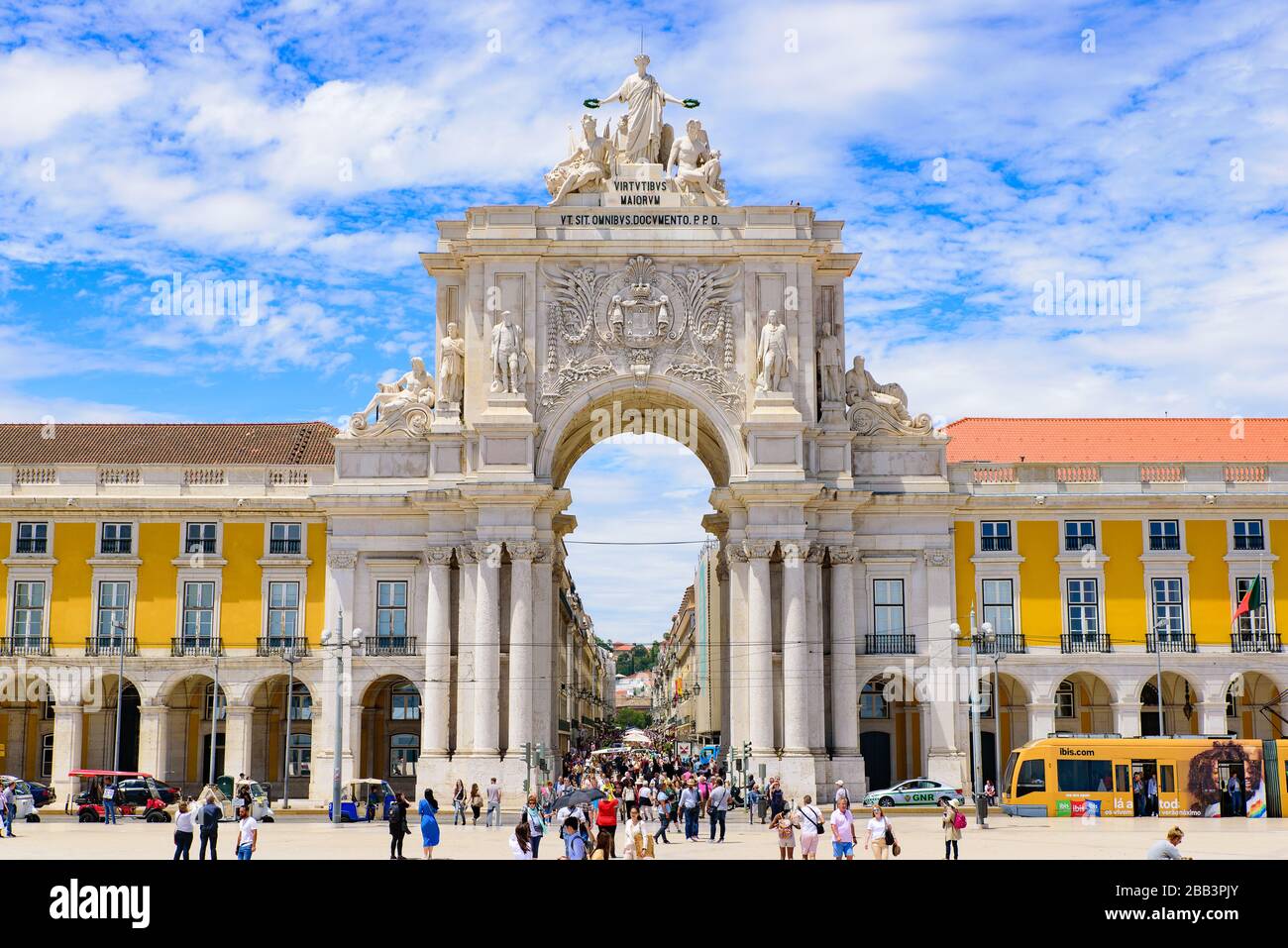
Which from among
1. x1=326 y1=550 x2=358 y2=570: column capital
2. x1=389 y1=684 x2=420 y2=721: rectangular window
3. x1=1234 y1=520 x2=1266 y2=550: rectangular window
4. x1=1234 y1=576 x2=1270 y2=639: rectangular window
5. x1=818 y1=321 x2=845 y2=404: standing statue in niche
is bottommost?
x1=389 y1=684 x2=420 y2=721: rectangular window

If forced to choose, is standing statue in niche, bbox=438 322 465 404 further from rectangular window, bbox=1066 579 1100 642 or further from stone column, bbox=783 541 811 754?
rectangular window, bbox=1066 579 1100 642

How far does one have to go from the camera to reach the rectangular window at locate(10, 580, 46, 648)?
62188mm

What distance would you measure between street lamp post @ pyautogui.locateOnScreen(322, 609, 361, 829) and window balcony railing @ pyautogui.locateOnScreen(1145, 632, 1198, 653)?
31.4 m

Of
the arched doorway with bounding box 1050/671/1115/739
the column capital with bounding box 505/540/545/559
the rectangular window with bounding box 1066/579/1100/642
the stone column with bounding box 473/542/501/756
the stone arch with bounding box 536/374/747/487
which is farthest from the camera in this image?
the arched doorway with bounding box 1050/671/1115/739

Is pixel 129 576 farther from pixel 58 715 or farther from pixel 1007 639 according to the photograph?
pixel 1007 639

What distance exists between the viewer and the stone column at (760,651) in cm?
5859

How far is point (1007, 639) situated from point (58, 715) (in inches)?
1514

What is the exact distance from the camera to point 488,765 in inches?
2274

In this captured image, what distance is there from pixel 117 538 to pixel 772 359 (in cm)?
2802

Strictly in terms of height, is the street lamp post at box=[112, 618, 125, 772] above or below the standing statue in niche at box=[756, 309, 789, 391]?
below

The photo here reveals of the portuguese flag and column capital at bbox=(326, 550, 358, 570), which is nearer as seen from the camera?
the portuguese flag

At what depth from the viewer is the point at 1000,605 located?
205 feet

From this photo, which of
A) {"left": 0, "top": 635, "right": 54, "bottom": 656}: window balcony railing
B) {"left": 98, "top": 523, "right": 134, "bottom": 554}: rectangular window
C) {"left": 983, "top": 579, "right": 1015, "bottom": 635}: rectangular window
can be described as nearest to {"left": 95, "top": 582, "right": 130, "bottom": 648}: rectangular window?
{"left": 98, "top": 523, "right": 134, "bottom": 554}: rectangular window
